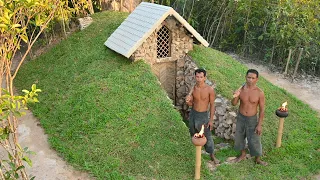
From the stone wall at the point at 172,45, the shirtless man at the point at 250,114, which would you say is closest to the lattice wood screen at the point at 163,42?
the stone wall at the point at 172,45

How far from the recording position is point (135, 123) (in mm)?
6902

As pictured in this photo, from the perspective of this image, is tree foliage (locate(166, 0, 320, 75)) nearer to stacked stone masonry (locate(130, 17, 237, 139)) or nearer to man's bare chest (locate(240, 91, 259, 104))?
stacked stone masonry (locate(130, 17, 237, 139))

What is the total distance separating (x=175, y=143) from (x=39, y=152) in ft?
9.95

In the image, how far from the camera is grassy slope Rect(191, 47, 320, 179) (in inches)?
243

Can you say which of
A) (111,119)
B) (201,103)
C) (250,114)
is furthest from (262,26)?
(111,119)

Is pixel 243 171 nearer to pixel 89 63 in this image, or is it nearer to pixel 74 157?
pixel 74 157

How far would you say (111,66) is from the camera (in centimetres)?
876

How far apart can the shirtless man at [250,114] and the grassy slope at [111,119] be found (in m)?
1.11

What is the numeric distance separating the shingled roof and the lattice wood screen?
520 mm

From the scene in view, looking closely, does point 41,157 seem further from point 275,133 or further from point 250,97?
point 275,133

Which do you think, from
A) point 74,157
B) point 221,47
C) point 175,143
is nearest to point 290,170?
point 175,143

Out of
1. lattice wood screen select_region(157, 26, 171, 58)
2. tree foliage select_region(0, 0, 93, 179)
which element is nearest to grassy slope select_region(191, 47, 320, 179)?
lattice wood screen select_region(157, 26, 171, 58)

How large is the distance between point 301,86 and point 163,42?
524cm

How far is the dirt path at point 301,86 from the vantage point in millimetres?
9664
